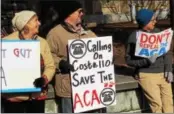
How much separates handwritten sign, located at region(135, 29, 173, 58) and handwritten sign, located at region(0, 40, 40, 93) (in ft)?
4.42

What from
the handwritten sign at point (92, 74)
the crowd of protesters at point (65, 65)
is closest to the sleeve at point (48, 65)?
the crowd of protesters at point (65, 65)

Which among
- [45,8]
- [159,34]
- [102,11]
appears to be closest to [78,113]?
[159,34]

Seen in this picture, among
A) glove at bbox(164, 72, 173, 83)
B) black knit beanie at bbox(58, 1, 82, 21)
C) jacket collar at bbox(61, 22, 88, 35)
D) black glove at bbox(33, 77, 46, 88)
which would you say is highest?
black knit beanie at bbox(58, 1, 82, 21)

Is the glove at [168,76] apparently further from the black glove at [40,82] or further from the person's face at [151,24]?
the black glove at [40,82]

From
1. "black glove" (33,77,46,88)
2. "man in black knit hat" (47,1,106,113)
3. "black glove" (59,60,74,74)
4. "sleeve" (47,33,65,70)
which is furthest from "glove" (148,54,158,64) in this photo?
"black glove" (33,77,46,88)

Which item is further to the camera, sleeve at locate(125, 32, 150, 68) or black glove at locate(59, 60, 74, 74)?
sleeve at locate(125, 32, 150, 68)

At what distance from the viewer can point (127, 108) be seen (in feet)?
19.6

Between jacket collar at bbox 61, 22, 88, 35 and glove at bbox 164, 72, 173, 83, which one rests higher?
jacket collar at bbox 61, 22, 88, 35

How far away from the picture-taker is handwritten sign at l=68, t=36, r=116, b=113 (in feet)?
16.3

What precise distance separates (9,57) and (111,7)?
62.5ft

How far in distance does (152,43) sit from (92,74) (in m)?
0.87

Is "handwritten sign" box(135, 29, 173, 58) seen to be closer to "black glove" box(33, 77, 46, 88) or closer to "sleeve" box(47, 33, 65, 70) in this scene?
"sleeve" box(47, 33, 65, 70)

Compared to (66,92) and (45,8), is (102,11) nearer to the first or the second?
(45,8)

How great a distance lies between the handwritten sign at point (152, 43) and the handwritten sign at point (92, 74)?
0.39 m
